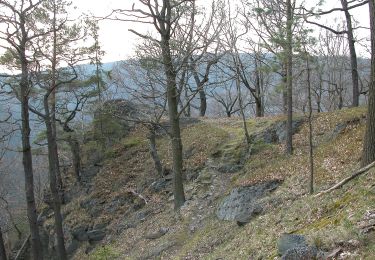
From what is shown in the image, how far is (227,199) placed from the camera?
14.1 m

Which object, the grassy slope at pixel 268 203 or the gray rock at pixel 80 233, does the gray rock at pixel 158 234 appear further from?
the gray rock at pixel 80 233

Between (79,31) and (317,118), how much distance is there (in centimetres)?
1185

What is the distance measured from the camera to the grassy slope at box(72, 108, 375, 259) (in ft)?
23.9

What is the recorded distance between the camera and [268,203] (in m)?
11.9

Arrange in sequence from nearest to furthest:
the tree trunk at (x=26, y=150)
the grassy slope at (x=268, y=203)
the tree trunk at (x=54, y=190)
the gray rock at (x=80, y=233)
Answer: the grassy slope at (x=268, y=203), the tree trunk at (x=26, y=150), the tree trunk at (x=54, y=190), the gray rock at (x=80, y=233)

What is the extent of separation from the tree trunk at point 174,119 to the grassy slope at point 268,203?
0.85m

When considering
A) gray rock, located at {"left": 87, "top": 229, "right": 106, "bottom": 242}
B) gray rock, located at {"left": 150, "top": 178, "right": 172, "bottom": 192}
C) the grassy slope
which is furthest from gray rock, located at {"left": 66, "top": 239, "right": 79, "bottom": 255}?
gray rock, located at {"left": 150, "top": 178, "right": 172, "bottom": 192}

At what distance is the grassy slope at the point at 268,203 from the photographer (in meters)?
7.28

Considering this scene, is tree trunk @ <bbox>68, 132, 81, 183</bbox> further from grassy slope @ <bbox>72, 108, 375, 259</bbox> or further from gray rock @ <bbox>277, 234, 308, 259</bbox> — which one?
gray rock @ <bbox>277, 234, 308, 259</bbox>

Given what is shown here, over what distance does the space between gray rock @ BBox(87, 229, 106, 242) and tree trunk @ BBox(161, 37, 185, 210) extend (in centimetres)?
563

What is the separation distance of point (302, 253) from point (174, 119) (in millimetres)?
10279

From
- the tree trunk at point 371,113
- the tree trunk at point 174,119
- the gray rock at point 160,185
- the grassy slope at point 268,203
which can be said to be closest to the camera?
the grassy slope at point 268,203

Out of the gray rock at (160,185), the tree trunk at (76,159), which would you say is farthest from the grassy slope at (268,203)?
the tree trunk at (76,159)

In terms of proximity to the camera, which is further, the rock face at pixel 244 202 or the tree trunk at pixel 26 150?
the tree trunk at pixel 26 150
